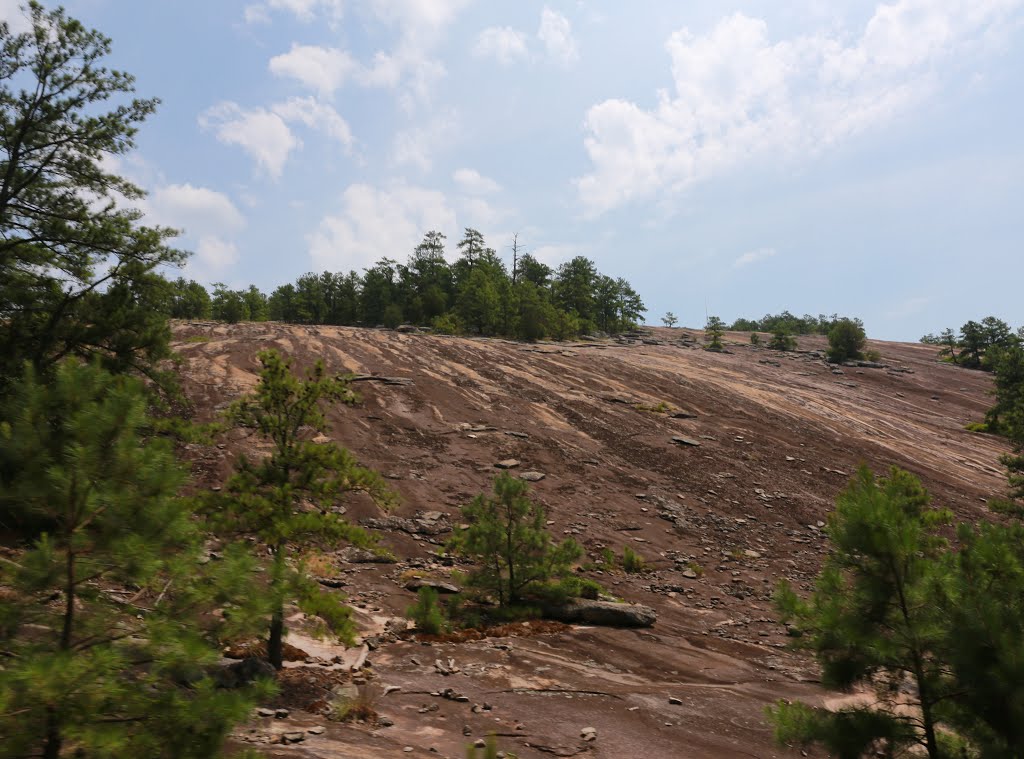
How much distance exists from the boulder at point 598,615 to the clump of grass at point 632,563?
3990mm

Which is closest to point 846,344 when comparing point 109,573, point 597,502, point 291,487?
point 597,502

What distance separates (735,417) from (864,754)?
2818 centimetres

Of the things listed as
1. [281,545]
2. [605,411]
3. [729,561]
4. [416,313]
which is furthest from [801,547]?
[416,313]

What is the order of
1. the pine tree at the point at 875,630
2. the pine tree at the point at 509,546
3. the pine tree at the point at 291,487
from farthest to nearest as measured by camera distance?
the pine tree at the point at 509,546 → the pine tree at the point at 291,487 → the pine tree at the point at 875,630

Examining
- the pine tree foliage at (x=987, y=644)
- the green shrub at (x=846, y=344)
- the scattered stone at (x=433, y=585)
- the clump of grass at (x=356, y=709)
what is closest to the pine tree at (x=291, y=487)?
the clump of grass at (x=356, y=709)

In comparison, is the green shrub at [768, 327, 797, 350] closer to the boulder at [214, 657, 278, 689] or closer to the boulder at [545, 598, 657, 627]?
the boulder at [545, 598, 657, 627]

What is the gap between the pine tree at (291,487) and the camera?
26.8 ft

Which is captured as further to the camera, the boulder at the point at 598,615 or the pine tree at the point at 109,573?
the boulder at the point at 598,615

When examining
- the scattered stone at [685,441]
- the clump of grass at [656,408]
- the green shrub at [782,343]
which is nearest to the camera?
the scattered stone at [685,441]

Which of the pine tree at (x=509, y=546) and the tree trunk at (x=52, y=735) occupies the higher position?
the tree trunk at (x=52, y=735)

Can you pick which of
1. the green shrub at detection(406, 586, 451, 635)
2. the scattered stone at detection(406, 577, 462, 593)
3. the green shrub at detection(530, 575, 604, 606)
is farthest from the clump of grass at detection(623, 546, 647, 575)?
the green shrub at detection(406, 586, 451, 635)

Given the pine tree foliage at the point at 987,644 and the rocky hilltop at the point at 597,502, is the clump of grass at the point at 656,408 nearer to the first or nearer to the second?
the rocky hilltop at the point at 597,502

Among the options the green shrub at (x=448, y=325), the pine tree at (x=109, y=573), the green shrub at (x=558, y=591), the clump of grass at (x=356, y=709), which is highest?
the green shrub at (x=448, y=325)

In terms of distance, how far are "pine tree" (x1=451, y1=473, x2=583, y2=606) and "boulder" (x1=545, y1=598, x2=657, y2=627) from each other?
79 centimetres
